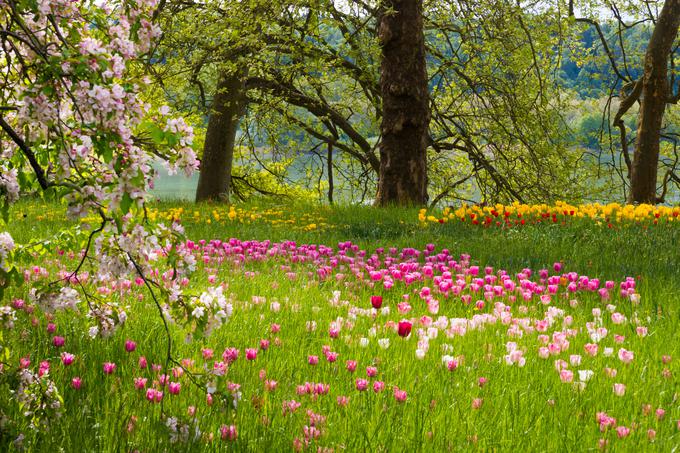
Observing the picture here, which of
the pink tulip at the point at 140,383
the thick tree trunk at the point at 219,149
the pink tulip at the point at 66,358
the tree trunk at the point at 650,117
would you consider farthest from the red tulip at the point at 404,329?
the tree trunk at the point at 650,117

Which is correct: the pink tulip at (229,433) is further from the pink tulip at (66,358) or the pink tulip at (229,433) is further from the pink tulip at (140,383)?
the pink tulip at (66,358)

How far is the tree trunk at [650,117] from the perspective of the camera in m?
15.5

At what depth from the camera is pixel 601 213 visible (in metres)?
9.86

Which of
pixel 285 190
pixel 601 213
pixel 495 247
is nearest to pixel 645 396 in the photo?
pixel 495 247

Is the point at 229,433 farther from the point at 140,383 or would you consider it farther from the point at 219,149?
the point at 219,149

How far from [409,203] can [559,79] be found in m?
8.44

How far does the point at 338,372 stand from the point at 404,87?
8387 millimetres

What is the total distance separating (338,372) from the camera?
3.31m

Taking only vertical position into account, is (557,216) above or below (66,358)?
above

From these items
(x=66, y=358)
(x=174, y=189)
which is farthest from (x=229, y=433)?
(x=174, y=189)

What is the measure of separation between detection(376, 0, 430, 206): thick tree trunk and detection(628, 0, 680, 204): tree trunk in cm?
759

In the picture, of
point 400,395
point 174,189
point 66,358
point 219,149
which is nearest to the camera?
point 400,395

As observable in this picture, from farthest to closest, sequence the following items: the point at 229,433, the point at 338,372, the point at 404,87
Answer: the point at 404,87
the point at 338,372
the point at 229,433

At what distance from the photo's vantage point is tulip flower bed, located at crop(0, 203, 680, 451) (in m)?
2.50
